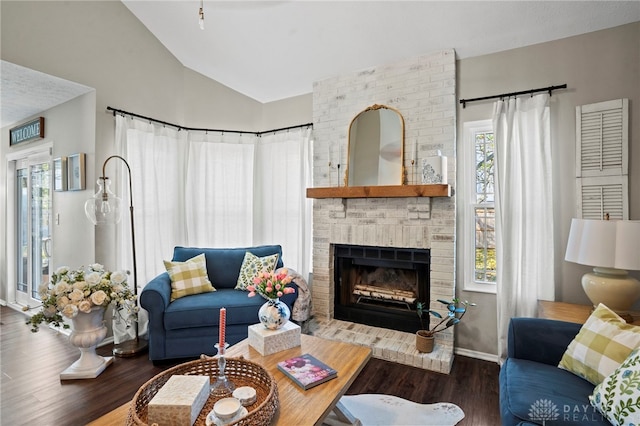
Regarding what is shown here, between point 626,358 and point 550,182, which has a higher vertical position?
point 550,182

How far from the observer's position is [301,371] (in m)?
1.65

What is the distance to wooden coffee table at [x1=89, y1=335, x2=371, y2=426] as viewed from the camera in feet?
4.32

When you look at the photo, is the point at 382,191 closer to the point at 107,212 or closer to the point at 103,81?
the point at 107,212

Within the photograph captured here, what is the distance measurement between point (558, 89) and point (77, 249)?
4.69 metres

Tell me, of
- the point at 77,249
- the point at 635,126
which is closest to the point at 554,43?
the point at 635,126

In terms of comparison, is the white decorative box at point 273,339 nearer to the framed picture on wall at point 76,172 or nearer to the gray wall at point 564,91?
the gray wall at point 564,91

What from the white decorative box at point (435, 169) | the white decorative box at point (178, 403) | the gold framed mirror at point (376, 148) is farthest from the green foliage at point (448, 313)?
the white decorative box at point (178, 403)

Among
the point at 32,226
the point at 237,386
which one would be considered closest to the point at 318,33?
the point at 237,386

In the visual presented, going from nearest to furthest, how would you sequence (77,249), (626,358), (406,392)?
1. (626,358)
2. (406,392)
3. (77,249)

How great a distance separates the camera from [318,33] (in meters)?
3.03

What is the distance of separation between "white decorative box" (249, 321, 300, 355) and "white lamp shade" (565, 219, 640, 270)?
1.91m

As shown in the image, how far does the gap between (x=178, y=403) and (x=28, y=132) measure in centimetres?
437

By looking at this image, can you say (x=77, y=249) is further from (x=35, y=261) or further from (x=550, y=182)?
(x=550, y=182)

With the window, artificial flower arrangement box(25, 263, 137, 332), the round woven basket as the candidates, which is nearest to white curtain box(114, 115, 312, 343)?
artificial flower arrangement box(25, 263, 137, 332)
